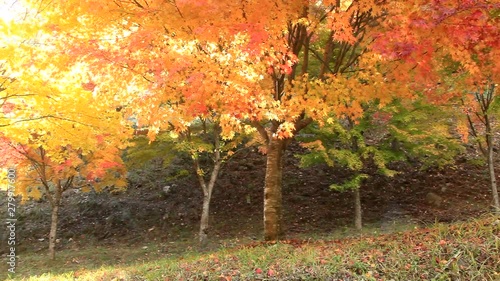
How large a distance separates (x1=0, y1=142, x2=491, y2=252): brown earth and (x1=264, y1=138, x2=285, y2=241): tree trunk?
181 inches

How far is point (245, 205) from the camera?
16812 mm

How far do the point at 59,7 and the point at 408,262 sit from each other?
24.2ft

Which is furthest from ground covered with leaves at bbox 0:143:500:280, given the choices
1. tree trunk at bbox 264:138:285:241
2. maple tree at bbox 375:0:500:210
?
maple tree at bbox 375:0:500:210

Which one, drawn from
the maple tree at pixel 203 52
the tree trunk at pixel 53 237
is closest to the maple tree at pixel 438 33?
the maple tree at pixel 203 52

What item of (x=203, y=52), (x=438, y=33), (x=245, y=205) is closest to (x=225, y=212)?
(x=245, y=205)

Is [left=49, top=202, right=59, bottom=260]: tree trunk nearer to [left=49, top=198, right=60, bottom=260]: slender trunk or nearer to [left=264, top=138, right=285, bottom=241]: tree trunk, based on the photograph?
[left=49, top=198, right=60, bottom=260]: slender trunk

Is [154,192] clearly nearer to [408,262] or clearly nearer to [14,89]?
[14,89]

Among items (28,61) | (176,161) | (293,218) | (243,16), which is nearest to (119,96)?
(28,61)

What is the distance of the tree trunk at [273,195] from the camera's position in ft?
30.5

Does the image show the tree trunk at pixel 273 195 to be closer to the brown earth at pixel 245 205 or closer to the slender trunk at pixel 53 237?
the brown earth at pixel 245 205

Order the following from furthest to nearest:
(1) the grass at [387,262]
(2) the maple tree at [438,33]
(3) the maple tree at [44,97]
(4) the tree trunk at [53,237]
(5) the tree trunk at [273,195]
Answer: (4) the tree trunk at [53,237]
(5) the tree trunk at [273,195]
(3) the maple tree at [44,97]
(2) the maple tree at [438,33]
(1) the grass at [387,262]

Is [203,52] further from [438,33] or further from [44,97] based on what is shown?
[438,33]

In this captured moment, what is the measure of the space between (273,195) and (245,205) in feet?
25.1

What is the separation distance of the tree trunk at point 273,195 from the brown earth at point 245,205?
459cm
